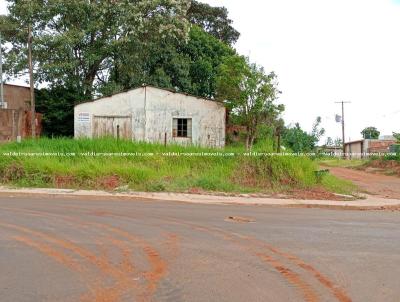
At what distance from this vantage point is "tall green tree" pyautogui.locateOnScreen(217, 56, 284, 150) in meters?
25.0

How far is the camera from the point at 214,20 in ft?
145

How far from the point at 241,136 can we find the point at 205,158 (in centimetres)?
781

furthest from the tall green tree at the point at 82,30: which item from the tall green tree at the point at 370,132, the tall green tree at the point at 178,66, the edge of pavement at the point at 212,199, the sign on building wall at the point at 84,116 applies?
the tall green tree at the point at 370,132

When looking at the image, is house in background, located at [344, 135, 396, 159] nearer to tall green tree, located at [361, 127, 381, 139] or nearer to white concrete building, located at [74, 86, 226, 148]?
tall green tree, located at [361, 127, 381, 139]

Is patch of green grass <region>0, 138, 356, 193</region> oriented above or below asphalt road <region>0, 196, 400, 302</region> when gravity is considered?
above

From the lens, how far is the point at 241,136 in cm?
2694

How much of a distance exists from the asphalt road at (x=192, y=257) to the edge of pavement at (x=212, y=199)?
343cm

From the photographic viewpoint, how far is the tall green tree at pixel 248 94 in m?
25.0

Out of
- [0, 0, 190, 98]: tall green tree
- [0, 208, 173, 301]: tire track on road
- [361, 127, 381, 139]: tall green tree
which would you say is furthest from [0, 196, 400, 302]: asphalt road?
[361, 127, 381, 139]: tall green tree

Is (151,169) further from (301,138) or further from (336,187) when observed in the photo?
(301,138)

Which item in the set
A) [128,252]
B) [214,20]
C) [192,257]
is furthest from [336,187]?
[214,20]

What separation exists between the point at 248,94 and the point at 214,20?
829 inches

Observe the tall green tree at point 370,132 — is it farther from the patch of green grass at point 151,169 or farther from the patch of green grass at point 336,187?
the patch of green grass at point 151,169

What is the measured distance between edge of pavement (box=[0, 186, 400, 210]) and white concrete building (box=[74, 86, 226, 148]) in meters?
10.4
